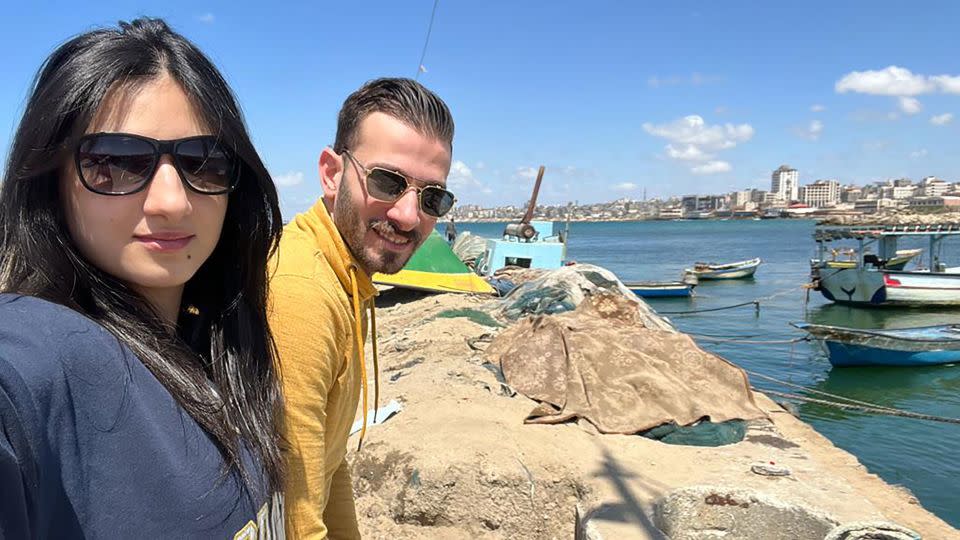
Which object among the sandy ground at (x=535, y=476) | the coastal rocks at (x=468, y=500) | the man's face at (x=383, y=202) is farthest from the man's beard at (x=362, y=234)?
the coastal rocks at (x=468, y=500)

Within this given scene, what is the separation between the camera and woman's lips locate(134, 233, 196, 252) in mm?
967

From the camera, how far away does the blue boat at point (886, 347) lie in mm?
14430

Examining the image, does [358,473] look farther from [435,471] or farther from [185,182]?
[185,182]

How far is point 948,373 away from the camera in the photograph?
1452 cm

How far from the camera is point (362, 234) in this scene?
1766 millimetres

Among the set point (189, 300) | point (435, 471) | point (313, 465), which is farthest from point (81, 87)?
point (435, 471)

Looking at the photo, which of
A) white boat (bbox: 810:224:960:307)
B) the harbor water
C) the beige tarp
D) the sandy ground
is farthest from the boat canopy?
the sandy ground

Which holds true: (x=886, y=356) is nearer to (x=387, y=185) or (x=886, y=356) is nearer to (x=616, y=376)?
(x=616, y=376)

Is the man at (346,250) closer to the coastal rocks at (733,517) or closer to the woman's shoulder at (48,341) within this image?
the woman's shoulder at (48,341)

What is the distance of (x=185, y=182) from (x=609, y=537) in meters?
3.75

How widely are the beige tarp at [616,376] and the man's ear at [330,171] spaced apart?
453cm

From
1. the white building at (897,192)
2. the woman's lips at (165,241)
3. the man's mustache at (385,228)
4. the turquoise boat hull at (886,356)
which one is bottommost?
the turquoise boat hull at (886,356)

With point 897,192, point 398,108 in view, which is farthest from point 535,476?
point 897,192

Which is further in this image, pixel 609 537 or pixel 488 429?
pixel 488 429
